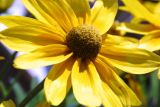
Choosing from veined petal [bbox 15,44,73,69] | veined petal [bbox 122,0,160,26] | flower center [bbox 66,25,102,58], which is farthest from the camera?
veined petal [bbox 122,0,160,26]

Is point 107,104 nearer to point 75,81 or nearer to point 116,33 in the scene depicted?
point 75,81

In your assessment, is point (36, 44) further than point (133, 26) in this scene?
No

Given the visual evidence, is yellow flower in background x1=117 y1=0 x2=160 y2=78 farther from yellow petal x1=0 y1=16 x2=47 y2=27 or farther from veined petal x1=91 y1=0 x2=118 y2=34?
yellow petal x1=0 y1=16 x2=47 y2=27

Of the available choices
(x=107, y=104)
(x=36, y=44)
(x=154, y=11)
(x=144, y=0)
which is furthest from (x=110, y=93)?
(x=144, y=0)

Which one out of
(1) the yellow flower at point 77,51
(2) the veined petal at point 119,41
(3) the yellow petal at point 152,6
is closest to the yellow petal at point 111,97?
(1) the yellow flower at point 77,51

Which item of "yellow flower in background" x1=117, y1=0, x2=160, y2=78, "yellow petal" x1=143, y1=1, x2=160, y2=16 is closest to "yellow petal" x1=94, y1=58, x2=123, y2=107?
"yellow flower in background" x1=117, y1=0, x2=160, y2=78

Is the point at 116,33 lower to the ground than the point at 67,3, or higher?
lower
